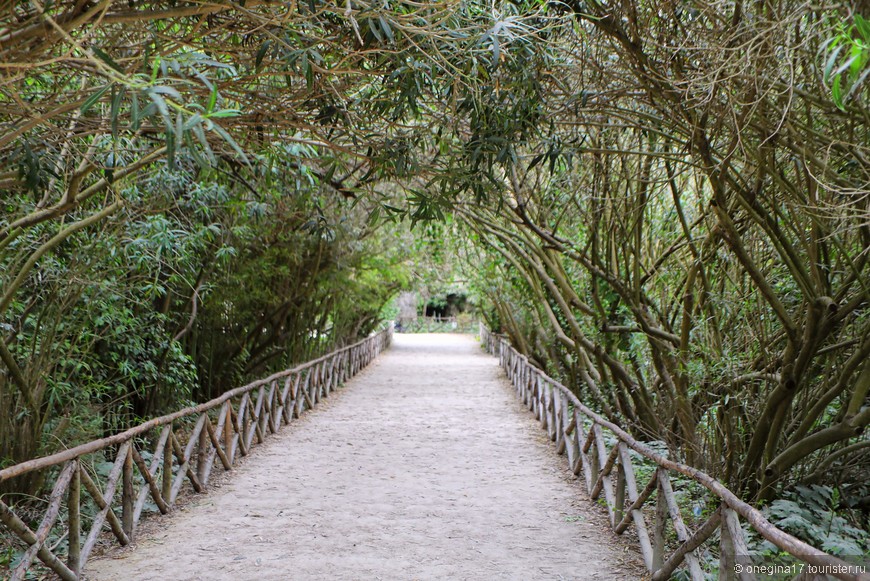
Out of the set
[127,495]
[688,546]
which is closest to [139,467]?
[127,495]

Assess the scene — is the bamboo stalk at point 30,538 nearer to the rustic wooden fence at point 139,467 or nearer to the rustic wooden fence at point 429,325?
the rustic wooden fence at point 139,467

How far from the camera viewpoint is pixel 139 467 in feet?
19.0

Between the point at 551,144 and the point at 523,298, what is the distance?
10.0m

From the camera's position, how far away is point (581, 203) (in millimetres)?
10695

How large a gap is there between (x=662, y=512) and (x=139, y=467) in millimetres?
3858

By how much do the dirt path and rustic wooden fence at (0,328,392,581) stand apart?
21cm

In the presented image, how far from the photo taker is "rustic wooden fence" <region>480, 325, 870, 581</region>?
3301 mm

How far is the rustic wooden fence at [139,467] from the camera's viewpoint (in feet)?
14.7

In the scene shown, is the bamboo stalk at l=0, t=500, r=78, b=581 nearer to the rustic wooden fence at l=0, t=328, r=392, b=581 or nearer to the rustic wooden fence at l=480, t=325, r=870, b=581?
the rustic wooden fence at l=0, t=328, r=392, b=581

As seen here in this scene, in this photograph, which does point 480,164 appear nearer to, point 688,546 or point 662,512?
point 662,512

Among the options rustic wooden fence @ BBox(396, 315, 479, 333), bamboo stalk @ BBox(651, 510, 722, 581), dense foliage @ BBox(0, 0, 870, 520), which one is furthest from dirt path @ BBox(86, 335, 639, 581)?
rustic wooden fence @ BBox(396, 315, 479, 333)

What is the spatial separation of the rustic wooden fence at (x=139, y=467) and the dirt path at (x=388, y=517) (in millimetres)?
209

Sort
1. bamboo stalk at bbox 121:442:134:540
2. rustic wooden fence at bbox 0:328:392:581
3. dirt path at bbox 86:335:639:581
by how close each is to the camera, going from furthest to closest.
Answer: bamboo stalk at bbox 121:442:134:540
dirt path at bbox 86:335:639:581
rustic wooden fence at bbox 0:328:392:581

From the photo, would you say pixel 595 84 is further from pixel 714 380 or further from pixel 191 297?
pixel 191 297
